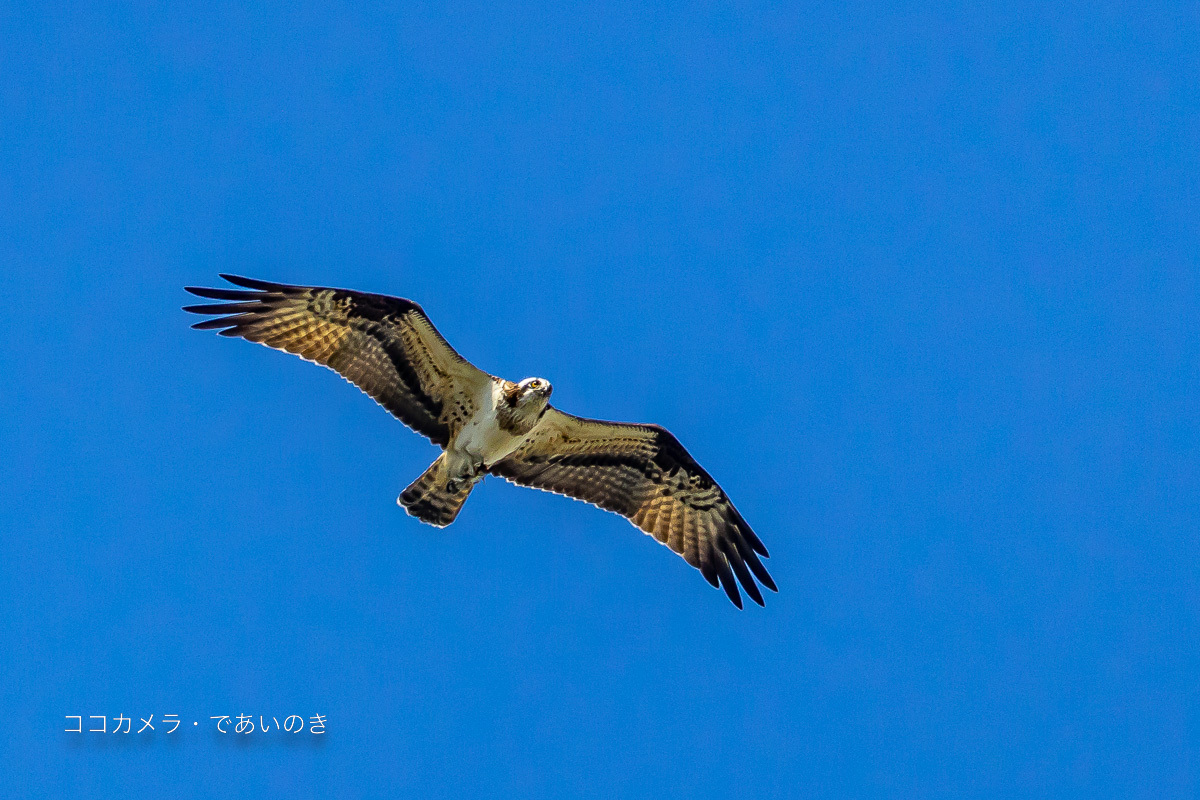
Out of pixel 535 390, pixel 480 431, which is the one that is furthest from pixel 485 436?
pixel 535 390

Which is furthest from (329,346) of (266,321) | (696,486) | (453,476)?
(696,486)

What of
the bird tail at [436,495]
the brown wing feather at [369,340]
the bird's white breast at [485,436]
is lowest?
the bird tail at [436,495]

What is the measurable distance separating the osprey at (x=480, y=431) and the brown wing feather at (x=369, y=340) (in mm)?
11

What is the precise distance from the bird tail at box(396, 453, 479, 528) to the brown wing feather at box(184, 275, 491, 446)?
0.47m

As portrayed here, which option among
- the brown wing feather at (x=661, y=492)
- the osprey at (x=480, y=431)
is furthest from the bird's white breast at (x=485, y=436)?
the brown wing feather at (x=661, y=492)

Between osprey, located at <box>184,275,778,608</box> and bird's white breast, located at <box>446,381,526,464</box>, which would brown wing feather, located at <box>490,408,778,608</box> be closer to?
osprey, located at <box>184,275,778,608</box>

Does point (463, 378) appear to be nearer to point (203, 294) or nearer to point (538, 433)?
point (538, 433)

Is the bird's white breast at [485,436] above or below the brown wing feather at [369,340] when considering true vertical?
below

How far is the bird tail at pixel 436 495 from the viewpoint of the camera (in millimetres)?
13953

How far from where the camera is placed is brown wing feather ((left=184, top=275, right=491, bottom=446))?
13.3 metres

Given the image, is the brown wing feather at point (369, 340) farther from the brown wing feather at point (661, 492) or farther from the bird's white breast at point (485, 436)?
the brown wing feather at point (661, 492)

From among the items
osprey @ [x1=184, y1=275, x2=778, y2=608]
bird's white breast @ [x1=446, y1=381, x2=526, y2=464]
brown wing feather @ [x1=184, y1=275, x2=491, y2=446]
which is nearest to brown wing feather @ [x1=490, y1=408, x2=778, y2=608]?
osprey @ [x1=184, y1=275, x2=778, y2=608]

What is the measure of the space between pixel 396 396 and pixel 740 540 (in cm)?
433

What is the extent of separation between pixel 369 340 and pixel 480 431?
4.89ft
